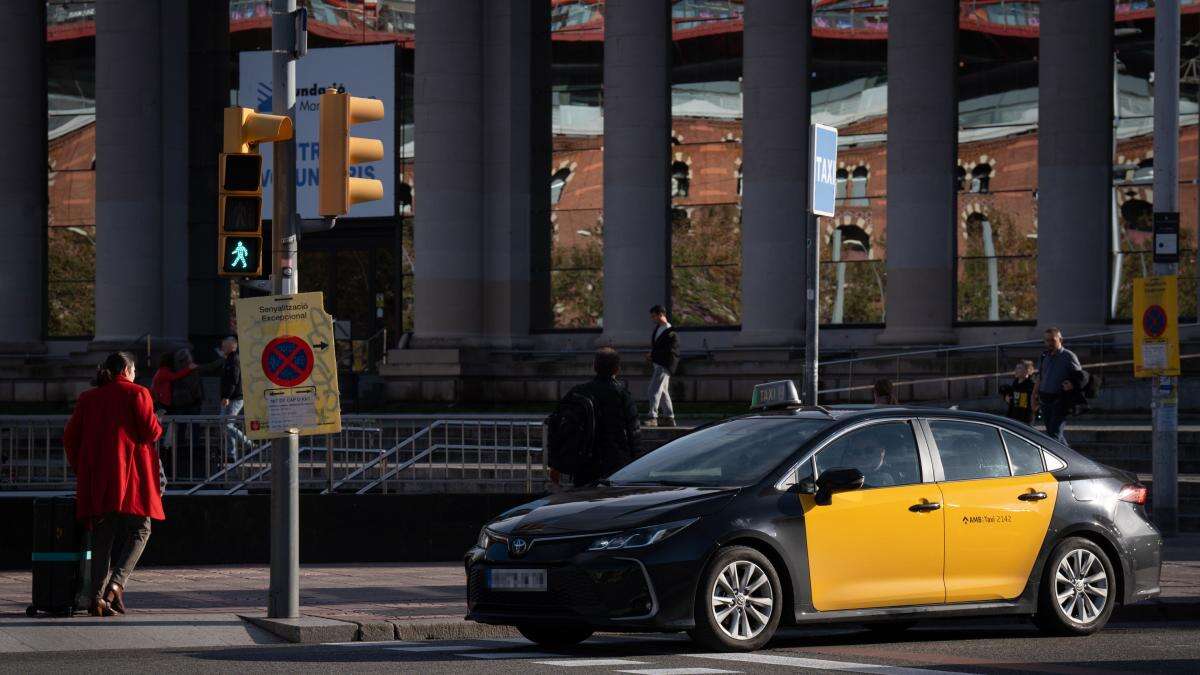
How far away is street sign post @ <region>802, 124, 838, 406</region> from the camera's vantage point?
1537cm

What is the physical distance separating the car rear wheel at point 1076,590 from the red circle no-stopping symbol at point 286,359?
513cm

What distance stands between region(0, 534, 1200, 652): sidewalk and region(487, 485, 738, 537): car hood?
5.18ft

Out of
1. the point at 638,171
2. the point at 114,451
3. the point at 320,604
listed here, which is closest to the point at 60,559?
the point at 114,451

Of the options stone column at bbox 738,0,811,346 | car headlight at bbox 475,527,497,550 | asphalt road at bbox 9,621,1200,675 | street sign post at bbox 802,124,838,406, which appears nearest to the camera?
asphalt road at bbox 9,621,1200,675

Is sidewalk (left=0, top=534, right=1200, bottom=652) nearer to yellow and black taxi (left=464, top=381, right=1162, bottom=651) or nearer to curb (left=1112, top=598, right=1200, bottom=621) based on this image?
curb (left=1112, top=598, right=1200, bottom=621)

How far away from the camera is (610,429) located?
53.2ft

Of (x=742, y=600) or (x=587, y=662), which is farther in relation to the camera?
(x=742, y=600)

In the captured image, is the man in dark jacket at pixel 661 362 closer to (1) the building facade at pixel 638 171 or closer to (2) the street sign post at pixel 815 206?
(1) the building facade at pixel 638 171

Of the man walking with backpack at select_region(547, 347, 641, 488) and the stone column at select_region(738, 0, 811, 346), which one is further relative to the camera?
the stone column at select_region(738, 0, 811, 346)

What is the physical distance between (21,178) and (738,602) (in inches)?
1235

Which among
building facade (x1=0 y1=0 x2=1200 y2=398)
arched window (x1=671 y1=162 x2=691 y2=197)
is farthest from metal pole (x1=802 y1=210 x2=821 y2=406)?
arched window (x1=671 y1=162 x2=691 y2=197)

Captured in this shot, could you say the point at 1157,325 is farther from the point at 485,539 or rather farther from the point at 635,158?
the point at 635,158

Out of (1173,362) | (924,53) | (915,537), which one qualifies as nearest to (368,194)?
(915,537)

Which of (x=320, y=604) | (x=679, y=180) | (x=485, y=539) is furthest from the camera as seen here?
(x=679, y=180)
